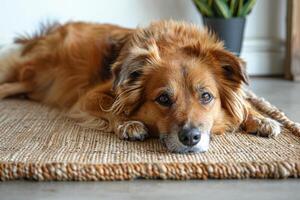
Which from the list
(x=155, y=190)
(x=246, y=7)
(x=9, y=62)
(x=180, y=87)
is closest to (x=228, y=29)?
(x=246, y=7)

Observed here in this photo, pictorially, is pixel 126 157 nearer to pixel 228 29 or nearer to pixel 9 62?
pixel 9 62

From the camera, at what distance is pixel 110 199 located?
1.92m

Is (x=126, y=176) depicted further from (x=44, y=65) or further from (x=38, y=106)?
(x=44, y=65)

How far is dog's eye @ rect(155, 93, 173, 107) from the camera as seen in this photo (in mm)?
2430

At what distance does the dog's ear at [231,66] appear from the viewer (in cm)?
256

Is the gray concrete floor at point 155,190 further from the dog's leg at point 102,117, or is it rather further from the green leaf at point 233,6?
the green leaf at point 233,6

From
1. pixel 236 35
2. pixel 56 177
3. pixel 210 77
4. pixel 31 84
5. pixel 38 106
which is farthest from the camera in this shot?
pixel 236 35

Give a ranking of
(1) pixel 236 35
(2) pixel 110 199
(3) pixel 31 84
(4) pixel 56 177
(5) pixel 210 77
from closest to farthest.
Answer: (2) pixel 110 199
(4) pixel 56 177
(5) pixel 210 77
(3) pixel 31 84
(1) pixel 236 35

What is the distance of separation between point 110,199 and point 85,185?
0.49ft

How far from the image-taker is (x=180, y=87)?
7.98ft

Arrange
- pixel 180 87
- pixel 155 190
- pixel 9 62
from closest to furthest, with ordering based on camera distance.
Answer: pixel 155 190
pixel 180 87
pixel 9 62

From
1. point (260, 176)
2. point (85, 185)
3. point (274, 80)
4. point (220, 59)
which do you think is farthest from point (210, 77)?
point (274, 80)

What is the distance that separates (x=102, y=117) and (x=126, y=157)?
611 mm

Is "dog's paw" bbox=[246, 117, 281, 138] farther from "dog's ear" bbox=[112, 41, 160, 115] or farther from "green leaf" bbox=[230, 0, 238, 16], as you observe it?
"green leaf" bbox=[230, 0, 238, 16]
